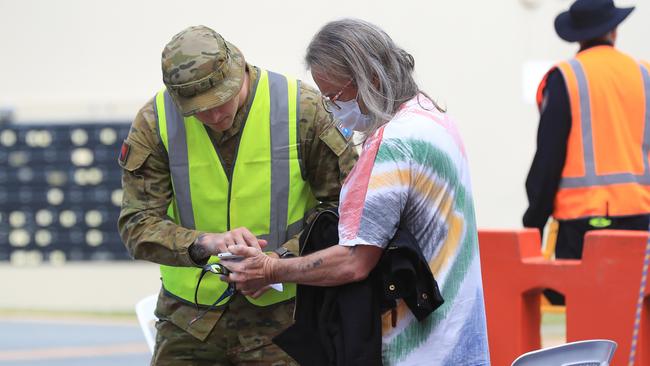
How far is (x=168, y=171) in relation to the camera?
12.4 ft

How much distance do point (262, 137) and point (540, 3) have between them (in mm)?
6772

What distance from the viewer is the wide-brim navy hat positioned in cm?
553

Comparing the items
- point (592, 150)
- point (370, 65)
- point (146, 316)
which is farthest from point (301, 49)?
point (370, 65)

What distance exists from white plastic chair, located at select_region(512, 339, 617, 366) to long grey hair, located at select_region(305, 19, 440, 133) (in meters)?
0.80

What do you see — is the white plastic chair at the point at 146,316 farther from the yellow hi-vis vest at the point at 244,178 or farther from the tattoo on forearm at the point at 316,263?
the tattoo on forearm at the point at 316,263

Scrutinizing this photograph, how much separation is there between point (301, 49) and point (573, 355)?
7.16m

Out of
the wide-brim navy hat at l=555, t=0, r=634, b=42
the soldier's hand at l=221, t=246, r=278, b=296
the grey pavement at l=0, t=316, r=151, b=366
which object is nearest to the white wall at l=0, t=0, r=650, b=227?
the grey pavement at l=0, t=316, r=151, b=366

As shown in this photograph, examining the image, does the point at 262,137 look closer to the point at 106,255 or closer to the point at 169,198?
the point at 169,198

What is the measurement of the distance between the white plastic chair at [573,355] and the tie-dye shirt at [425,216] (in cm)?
28

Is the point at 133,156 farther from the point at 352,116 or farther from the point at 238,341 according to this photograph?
the point at 352,116

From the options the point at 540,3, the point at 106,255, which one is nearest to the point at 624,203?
the point at 540,3

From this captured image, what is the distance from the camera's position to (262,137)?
3.74 m

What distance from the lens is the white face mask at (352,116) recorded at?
10.5ft

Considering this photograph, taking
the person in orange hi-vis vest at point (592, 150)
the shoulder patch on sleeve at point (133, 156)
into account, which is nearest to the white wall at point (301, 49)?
the person in orange hi-vis vest at point (592, 150)
